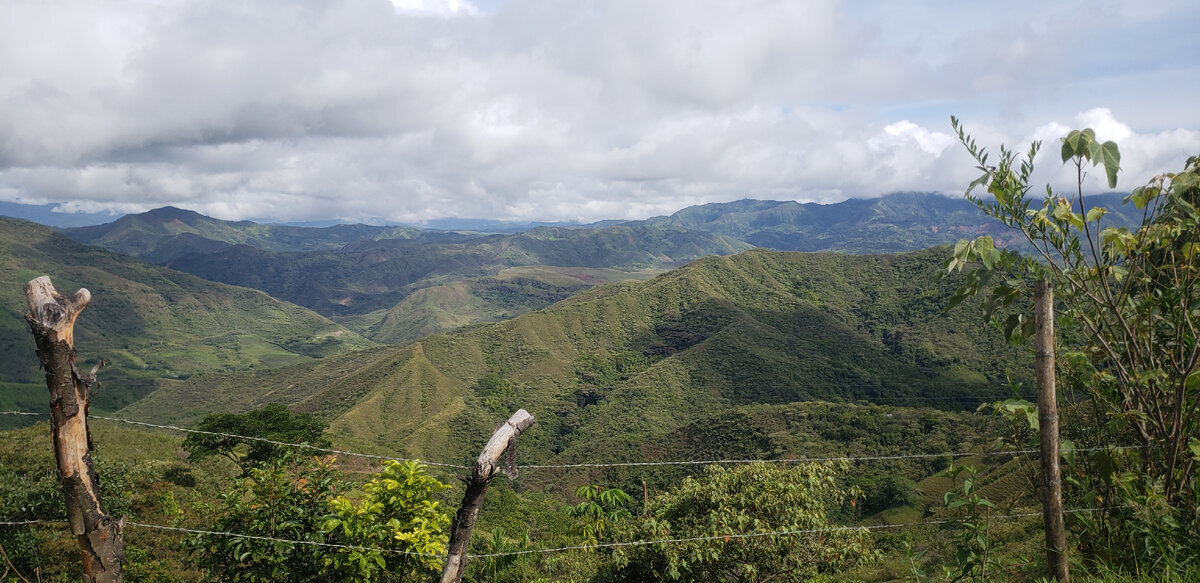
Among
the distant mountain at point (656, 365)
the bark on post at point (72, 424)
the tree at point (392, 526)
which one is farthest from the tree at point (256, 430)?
the distant mountain at point (656, 365)

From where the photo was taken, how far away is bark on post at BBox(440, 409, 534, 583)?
5.56 metres

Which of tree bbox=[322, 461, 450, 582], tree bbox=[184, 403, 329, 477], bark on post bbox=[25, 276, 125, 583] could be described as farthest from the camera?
tree bbox=[184, 403, 329, 477]

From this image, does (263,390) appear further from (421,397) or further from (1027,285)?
(1027,285)

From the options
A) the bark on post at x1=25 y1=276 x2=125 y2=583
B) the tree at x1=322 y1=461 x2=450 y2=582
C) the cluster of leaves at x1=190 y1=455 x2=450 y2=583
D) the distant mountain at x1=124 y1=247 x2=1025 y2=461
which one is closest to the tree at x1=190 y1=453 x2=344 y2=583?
the cluster of leaves at x1=190 y1=455 x2=450 y2=583

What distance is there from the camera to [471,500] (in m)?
5.65

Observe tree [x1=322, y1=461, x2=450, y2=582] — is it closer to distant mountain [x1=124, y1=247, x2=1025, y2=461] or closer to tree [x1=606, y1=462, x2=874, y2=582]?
tree [x1=606, y1=462, x2=874, y2=582]

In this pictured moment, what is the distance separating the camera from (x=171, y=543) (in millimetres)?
15805

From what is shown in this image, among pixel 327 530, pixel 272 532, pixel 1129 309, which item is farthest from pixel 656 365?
pixel 1129 309

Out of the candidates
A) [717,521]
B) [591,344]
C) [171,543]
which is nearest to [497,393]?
[591,344]

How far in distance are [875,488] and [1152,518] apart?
50431 millimetres

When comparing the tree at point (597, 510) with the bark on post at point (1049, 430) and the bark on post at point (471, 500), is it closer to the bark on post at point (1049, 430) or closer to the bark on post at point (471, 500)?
the bark on post at point (471, 500)

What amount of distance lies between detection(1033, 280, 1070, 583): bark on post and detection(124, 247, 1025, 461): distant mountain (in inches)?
2965

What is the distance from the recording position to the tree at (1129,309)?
4.21 m

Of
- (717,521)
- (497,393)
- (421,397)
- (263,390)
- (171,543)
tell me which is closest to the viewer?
(717,521)
